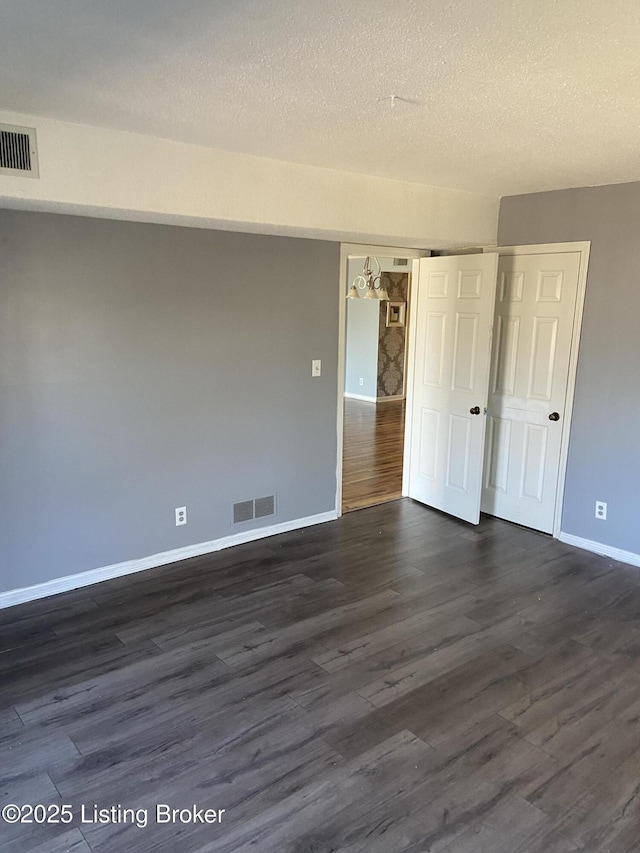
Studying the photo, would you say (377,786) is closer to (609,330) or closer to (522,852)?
(522,852)

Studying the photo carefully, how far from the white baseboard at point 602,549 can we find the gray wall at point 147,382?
6.38 ft

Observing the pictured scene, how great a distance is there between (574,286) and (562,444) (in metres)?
1.10

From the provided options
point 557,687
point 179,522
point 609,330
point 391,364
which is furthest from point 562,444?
point 391,364

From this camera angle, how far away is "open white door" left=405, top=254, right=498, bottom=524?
14.5 ft

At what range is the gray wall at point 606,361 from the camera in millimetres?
3824

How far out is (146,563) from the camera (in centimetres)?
382

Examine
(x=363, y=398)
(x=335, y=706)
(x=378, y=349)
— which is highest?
(x=378, y=349)

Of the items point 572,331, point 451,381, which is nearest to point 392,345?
point 451,381

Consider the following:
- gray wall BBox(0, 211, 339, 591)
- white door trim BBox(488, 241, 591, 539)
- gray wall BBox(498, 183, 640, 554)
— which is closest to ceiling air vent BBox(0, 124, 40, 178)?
gray wall BBox(0, 211, 339, 591)

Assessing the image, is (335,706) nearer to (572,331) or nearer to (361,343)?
(572,331)

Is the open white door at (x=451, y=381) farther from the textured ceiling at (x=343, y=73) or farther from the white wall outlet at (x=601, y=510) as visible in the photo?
the textured ceiling at (x=343, y=73)

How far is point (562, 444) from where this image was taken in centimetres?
426

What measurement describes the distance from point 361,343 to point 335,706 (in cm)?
794

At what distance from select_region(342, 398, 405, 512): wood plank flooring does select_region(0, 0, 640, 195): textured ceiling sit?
118 inches
